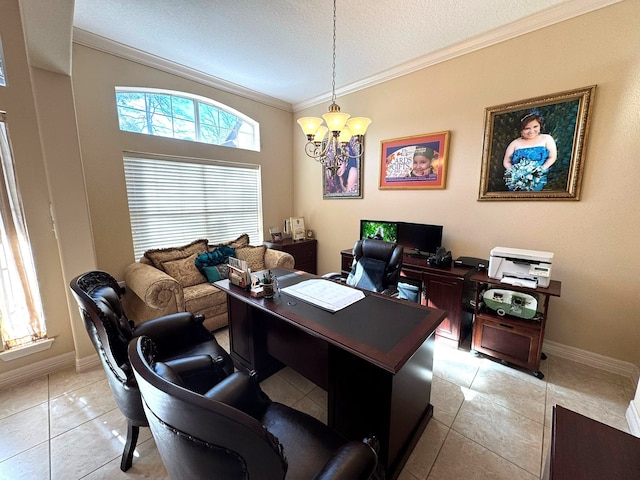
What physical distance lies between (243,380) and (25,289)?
7.22ft

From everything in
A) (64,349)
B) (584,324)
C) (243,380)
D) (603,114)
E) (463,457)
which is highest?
(603,114)

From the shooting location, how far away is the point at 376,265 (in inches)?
93.7

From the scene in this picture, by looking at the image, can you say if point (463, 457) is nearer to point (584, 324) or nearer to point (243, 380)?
point (243, 380)

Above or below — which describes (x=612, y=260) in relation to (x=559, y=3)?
below

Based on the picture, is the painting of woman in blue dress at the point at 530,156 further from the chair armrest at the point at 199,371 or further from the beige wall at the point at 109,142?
the beige wall at the point at 109,142

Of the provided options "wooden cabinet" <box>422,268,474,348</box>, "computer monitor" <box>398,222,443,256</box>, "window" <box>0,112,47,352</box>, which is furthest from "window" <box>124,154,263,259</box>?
"wooden cabinet" <box>422,268,474,348</box>

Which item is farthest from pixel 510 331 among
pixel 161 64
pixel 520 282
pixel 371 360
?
pixel 161 64

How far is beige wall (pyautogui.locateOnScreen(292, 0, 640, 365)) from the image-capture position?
6.53ft

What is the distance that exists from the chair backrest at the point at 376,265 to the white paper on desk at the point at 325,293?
1.66ft

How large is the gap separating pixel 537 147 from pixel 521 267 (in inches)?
43.2

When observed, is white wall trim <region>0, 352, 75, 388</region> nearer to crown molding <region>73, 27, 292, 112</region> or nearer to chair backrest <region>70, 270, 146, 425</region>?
chair backrest <region>70, 270, 146, 425</region>

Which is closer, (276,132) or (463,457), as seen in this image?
(463,457)

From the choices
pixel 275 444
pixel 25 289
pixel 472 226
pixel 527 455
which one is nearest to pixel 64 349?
pixel 25 289

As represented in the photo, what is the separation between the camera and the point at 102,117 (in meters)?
2.62
